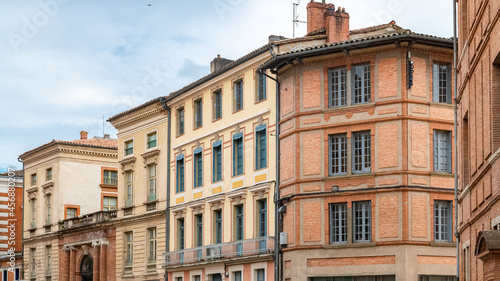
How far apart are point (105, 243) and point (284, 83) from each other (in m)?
21.5

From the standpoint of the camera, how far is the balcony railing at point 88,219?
58562 millimetres

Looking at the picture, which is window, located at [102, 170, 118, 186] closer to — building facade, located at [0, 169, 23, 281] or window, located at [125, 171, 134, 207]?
building facade, located at [0, 169, 23, 281]

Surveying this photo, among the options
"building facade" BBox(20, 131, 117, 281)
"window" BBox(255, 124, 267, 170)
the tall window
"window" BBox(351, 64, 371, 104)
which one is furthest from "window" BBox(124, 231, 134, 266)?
"window" BBox(351, 64, 371, 104)

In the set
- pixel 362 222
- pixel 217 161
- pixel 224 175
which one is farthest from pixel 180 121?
pixel 362 222

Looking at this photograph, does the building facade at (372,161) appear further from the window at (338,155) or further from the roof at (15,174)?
the roof at (15,174)

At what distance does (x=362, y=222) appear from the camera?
126 ft

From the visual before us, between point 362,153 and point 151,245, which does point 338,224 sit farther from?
point 151,245

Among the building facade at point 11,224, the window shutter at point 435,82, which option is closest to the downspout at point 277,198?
the window shutter at point 435,82

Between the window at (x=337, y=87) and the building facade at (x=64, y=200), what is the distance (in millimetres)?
26611

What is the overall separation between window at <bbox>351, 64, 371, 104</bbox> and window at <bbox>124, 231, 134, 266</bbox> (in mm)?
21276

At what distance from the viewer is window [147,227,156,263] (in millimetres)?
53281

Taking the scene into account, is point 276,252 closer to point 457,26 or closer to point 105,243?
point 457,26

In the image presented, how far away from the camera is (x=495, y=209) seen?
21.6 meters

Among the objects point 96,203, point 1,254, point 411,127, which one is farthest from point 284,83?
point 1,254
